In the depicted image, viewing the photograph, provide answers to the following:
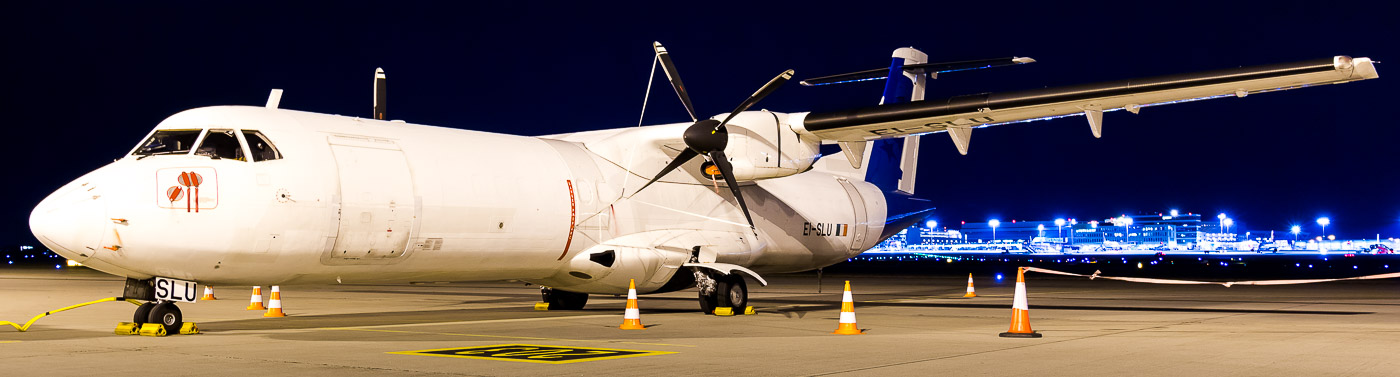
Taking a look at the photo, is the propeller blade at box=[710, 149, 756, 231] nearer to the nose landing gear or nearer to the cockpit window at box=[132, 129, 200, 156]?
the cockpit window at box=[132, 129, 200, 156]

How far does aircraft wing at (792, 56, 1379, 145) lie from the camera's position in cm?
1286

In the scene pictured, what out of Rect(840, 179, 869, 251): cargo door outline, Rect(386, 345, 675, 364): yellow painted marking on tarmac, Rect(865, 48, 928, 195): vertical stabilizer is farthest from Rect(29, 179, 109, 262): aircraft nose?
Rect(865, 48, 928, 195): vertical stabilizer

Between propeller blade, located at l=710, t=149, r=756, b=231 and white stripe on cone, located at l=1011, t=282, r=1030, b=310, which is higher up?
propeller blade, located at l=710, t=149, r=756, b=231

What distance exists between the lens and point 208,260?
11250 millimetres

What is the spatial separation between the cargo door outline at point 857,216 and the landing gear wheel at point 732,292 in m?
4.17

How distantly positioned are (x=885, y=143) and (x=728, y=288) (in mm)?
6639

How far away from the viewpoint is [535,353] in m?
9.76

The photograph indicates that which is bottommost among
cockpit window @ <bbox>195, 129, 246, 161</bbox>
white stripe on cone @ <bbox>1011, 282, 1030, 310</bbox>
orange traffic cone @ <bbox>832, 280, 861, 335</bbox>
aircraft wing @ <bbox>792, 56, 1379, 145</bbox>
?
orange traffic cone @ <bbox>832, 280, 861, 335</bbox>

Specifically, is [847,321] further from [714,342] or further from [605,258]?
[605,258]

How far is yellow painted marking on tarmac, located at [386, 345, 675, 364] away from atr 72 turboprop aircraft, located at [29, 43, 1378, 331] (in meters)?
2.80

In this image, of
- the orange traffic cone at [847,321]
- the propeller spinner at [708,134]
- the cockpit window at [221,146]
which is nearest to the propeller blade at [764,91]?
the propeller spinner at [708,134]

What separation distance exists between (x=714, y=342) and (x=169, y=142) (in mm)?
5934

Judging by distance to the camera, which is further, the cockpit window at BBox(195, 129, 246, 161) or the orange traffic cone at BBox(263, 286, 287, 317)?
the orange traffic cone at BBox(263, 286, 287, 317)

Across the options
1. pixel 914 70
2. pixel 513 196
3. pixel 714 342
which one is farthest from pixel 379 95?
pixel 914 70
